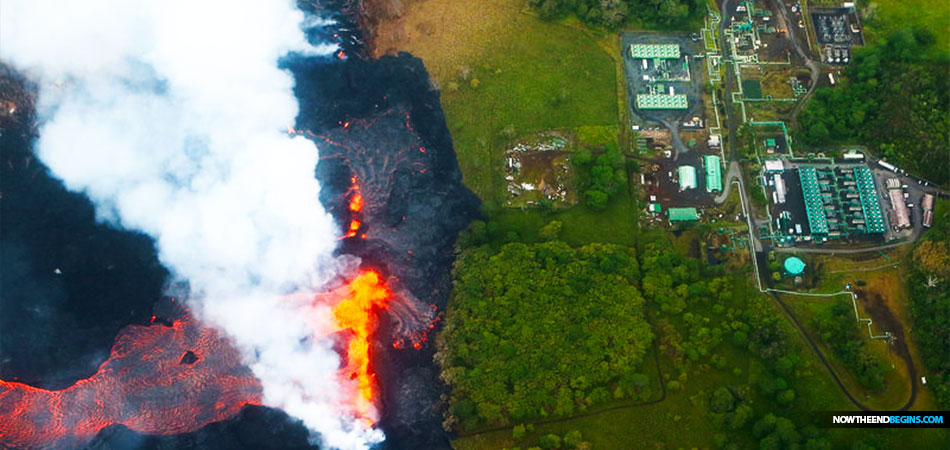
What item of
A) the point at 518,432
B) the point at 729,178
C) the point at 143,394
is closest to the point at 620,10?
the point at 729,178

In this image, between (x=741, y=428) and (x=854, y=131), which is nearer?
(x=741, y=428)

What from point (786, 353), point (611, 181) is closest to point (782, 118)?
point (611, 181)

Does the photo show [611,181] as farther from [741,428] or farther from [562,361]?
[741,428]

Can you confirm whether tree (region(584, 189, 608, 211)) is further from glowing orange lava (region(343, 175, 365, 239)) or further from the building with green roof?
glowing orange lava (region(343, 175, 365, 239))

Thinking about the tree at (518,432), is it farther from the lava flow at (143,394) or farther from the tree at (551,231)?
the lava flow at (143,394)

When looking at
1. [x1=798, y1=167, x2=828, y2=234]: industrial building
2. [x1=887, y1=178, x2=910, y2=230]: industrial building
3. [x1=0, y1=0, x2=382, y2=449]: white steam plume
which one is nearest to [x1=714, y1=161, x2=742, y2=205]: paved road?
[x1=798, y1=167, x2=828, y2=234]: industrial building
